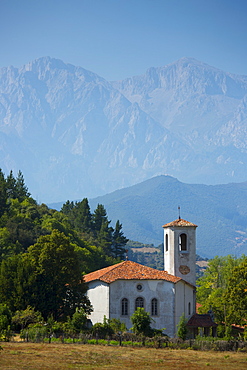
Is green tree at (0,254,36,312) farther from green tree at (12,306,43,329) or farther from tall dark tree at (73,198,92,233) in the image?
tall dark tree at (73,198,92,233)

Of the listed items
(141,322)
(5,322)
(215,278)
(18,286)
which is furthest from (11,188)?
(5,322)

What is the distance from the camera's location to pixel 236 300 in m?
64.4

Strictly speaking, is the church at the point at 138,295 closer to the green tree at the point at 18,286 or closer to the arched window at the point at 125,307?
the arched window at the point at 125,307

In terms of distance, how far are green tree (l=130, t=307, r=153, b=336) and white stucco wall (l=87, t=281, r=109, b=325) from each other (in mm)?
5543

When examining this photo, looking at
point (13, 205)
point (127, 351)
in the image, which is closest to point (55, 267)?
point (127, 351)

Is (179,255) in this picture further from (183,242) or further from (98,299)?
(98,299)

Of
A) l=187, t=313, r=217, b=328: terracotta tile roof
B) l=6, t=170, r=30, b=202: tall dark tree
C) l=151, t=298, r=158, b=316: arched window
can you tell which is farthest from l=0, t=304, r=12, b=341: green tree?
l=6, t=170, r=30, b=202: tall dark tree

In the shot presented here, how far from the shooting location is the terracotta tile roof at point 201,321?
67688mm

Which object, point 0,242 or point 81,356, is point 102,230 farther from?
point 81,356

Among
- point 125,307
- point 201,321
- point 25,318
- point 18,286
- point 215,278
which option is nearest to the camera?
point 25,318

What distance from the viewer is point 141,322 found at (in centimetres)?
6103

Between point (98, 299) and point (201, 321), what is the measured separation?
9870 mm

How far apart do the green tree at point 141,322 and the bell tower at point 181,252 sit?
11.3 metres

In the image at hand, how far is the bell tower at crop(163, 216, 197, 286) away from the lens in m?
72.5
